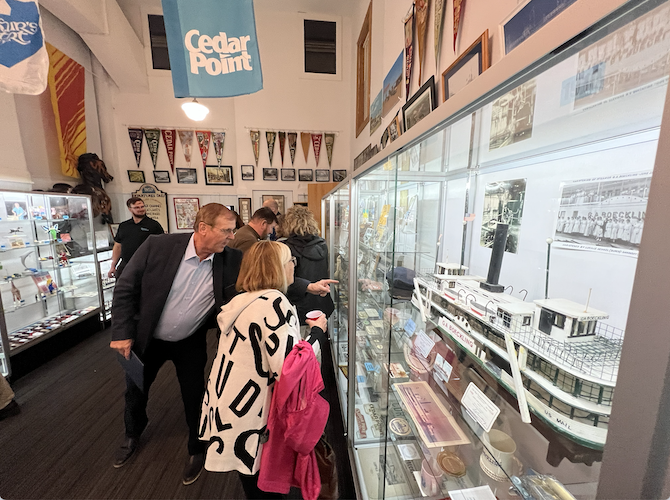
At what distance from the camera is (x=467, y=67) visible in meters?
1.53

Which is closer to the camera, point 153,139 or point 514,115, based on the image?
point 514,115

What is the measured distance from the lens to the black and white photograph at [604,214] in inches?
15.1

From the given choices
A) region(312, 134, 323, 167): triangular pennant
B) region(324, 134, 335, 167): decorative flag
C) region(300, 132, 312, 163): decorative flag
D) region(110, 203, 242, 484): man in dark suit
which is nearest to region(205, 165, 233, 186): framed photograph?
region(300, 132, 312, 163): decorative flag

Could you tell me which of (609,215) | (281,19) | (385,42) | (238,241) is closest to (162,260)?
(238,241)

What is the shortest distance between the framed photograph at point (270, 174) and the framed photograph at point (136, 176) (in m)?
2.65

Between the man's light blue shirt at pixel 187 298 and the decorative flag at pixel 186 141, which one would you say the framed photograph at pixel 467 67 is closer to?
the man's light blue shirt at pixel 187 298

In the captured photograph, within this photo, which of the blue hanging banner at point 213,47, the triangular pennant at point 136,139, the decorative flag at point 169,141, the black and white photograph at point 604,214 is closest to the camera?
the black and white photograph at point 604,214

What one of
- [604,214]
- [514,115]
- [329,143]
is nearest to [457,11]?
[514,115]

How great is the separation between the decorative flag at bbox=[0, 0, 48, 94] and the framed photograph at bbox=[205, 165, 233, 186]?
3.88 m

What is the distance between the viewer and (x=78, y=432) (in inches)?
88.6

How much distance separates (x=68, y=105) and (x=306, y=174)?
435 cm

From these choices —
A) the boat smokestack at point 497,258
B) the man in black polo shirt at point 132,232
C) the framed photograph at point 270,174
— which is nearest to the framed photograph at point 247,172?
the framed photograph at point 270,174

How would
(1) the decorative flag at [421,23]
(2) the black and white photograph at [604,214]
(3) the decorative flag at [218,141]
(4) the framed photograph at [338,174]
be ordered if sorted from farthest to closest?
(4) the framed photograph at [338,174]
(3) the decorative flag at [218,141]
(1) the decorative flag at [421,23]
(2) the black and white photograph at [604,214]

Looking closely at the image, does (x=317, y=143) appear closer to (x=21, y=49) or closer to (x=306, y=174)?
(x=306, y=174)
